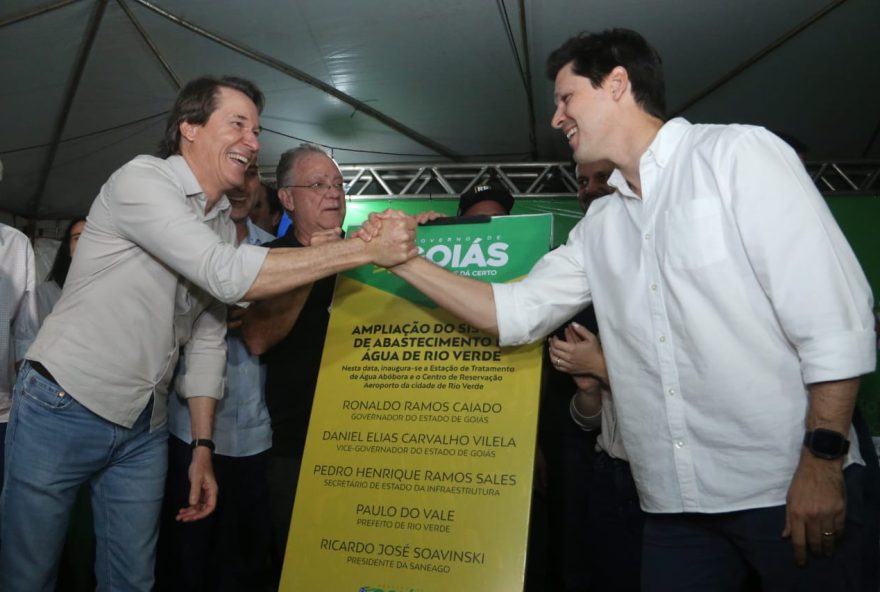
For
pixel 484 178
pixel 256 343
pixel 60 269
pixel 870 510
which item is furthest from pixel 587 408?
pixel 484 178

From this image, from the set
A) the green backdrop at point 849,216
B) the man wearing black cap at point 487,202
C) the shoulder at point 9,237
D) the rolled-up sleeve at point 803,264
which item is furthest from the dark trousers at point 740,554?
the green backdrop at point 849,216

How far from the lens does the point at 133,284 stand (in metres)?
1.98

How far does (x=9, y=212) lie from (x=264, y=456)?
5.43 meters

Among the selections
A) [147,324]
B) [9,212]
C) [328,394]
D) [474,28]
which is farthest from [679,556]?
[9,212]

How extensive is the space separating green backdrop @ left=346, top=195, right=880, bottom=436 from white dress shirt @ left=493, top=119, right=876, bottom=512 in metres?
3.45

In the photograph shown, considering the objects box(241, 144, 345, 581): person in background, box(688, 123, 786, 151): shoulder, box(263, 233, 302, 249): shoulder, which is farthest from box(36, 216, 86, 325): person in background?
box(688, 123, 786, 151): shoulder

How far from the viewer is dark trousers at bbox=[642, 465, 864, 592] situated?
4.75ft

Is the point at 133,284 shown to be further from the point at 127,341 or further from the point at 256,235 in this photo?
the point at 256,235

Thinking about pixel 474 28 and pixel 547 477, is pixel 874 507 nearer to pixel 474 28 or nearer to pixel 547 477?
pixel 547 477

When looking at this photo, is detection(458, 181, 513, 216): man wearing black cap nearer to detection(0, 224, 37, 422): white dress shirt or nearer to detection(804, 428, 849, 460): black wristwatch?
detection(0, 224, 37, 422): white dress shirt

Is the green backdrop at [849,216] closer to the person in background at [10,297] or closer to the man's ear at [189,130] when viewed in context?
the person in background at [10,297]

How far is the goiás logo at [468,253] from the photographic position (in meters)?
2.28

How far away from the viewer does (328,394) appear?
2244mm

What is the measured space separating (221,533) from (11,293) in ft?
4.42
